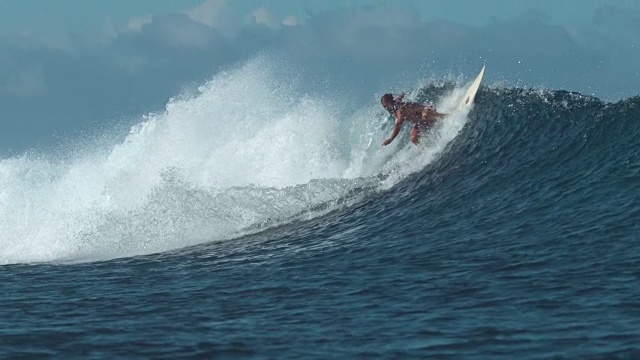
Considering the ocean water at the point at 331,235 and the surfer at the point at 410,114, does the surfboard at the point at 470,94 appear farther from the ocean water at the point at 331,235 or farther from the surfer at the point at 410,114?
the surfer at the point at 410,114

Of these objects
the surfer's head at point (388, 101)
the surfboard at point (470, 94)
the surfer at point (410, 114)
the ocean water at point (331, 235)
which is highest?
the surfboard at point (470, 94)

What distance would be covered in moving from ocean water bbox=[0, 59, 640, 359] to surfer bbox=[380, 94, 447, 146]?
1.59ft

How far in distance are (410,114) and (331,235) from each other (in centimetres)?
696

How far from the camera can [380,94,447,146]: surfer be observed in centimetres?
2197

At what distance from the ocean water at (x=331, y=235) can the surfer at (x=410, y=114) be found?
486mm

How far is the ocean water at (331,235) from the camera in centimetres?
916

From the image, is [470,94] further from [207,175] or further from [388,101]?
[207,175]

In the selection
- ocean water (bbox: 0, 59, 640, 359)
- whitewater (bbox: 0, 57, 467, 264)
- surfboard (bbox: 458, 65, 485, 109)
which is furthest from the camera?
surfboard (bbox: 458, 65, 485, 109)

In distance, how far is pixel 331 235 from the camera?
16.2m

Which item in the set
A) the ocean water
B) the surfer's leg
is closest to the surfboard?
the ocean water

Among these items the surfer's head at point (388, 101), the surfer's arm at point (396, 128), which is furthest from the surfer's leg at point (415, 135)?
the surfer's head at point (388, 101)

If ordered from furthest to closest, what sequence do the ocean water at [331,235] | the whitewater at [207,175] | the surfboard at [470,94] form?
the surfboard at [470,94] < the whitewater at [207,175] < the ocean water at [331,235]

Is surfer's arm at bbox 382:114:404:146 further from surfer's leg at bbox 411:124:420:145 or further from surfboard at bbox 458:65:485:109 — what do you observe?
surfboard at bbox 458:65:485:109

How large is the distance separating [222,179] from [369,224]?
6559mm
